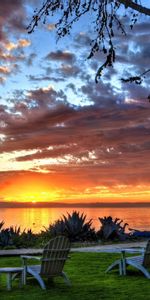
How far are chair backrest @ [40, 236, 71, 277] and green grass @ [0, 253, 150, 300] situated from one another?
32 centimetres

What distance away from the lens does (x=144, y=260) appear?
43.9 ft

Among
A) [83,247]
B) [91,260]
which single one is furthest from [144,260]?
[83,247]

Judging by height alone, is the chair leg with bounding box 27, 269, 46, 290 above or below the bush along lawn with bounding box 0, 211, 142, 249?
below

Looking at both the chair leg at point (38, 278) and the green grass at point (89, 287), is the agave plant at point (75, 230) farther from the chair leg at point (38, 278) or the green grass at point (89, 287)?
the chair leg at point (38, 278)

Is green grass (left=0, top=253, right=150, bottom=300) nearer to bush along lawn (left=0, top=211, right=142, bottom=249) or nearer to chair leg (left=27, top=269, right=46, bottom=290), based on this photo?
chair leg (left=27, top=269, right=46, bottom=290)

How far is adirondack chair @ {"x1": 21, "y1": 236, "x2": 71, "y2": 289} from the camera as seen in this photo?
471 inches

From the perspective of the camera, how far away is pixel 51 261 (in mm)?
12078

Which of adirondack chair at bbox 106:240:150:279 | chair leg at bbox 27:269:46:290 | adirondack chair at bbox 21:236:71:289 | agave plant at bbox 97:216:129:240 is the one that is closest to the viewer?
chair leg at bbox 27:269:46:290

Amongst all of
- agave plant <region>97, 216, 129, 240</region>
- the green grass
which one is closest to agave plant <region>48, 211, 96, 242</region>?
agave plant <region>97, 216, 129, 240</region>

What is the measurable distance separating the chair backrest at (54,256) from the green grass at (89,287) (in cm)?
32

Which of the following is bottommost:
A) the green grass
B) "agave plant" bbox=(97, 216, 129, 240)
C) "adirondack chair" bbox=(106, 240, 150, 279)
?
the green grass

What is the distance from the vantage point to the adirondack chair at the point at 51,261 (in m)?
12.0

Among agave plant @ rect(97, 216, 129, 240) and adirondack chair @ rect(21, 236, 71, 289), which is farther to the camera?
agave plant @ rect(97, 216, 129, 240)

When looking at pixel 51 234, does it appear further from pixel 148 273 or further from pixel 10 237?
pixel 148 273
